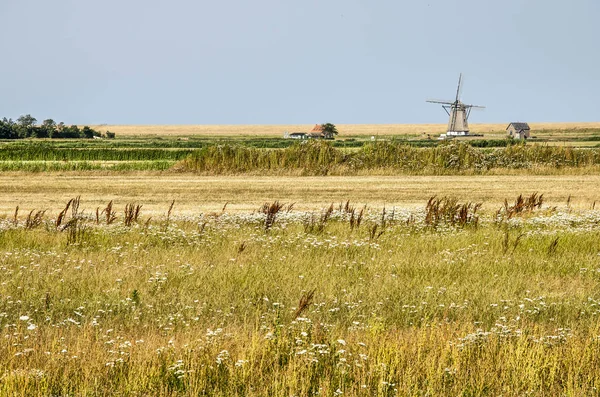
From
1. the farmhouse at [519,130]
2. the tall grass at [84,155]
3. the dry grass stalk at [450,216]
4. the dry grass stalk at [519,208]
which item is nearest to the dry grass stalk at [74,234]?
the dry grass stalk at [450,216]

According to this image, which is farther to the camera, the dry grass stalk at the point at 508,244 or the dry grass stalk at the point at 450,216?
the dry grass stalk at the point at 450,216

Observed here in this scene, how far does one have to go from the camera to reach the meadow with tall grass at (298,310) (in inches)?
285

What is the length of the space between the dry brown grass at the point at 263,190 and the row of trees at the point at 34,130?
8829 centimetres

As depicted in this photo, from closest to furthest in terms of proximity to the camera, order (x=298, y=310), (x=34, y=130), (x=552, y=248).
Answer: (x=298, y=310)
(x=552, y=248)
(x=34, y=130)

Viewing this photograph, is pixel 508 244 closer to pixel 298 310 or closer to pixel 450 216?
pixel 450 216

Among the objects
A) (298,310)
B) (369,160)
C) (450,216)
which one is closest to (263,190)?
(369,160)

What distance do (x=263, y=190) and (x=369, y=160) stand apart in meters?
13.2

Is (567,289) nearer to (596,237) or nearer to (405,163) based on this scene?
(596,237)

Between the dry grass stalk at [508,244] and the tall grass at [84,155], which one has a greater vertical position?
the dry grass stalk at [508,244]

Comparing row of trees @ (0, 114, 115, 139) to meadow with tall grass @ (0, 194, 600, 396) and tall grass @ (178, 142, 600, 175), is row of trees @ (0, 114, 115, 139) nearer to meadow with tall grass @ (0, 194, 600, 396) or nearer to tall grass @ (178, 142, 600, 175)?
tall grass @ (178, 142, 600, 175)

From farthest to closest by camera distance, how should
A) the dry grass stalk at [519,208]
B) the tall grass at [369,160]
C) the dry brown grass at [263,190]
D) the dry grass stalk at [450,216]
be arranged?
the tall grass at [369,160] → the dry brown grass at [263,190] → the dry grass stalk at [519,208] → the dry grass stalk at [450,216]

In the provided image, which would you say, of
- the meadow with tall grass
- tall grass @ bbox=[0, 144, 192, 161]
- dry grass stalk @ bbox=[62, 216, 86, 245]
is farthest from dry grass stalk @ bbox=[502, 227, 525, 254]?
tall grass @ bbox=[0, 144, 192, 161]

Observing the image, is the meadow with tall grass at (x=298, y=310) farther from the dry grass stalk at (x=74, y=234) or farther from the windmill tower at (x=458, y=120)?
the windmill tower at (x=458, y=120)

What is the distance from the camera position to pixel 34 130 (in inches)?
5138
